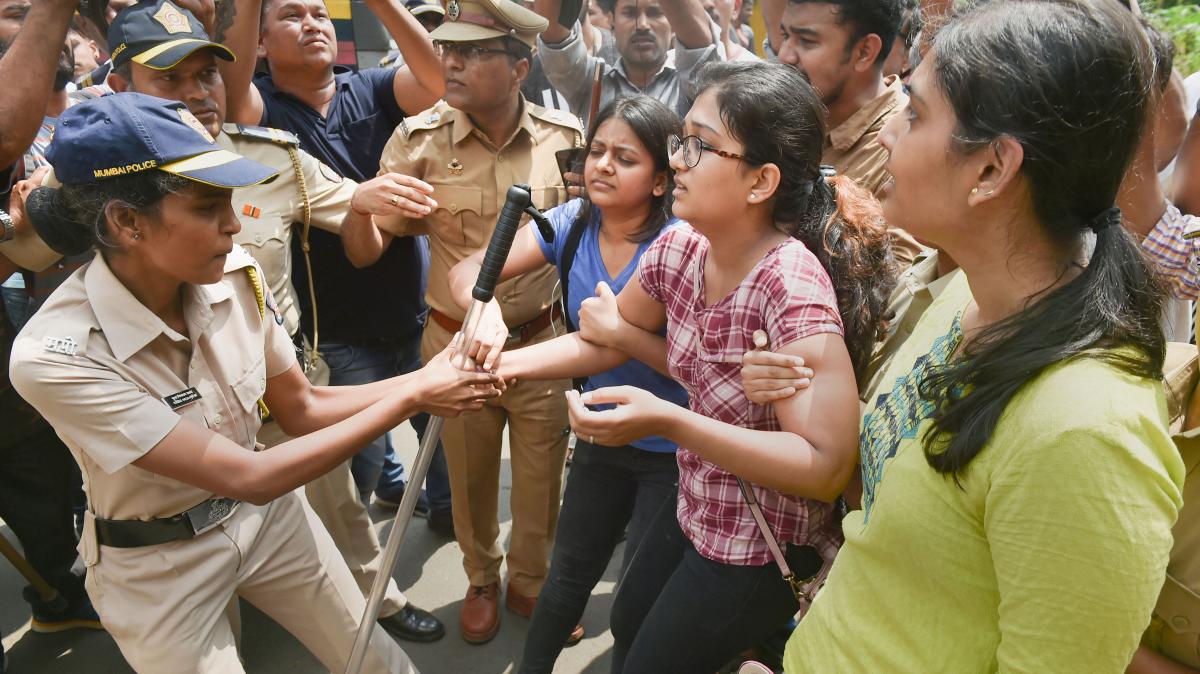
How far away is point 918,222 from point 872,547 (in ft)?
1.73

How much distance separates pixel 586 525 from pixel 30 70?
222 cm

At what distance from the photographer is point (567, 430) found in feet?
10.4

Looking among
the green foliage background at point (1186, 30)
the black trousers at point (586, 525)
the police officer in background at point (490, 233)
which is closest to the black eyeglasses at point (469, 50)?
the police officer in background at point (490, 233)

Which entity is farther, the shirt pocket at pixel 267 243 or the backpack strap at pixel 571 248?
the shirt pocket at pixel 267 243

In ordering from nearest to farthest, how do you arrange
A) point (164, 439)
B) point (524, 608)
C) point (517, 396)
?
point (164, 439) → point (517, 396) → point (524, 608)

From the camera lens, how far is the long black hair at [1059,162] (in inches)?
41.9

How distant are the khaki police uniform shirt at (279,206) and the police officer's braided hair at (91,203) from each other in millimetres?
866

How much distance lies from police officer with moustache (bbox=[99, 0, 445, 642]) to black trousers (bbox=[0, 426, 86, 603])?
865 mm

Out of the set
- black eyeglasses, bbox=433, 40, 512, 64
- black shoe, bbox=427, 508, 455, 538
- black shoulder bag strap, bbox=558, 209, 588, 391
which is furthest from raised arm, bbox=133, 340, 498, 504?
black shoe, bbox=427, 508, 455, 538

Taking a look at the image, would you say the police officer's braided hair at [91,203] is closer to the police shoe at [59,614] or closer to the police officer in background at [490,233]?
the police officer in background at [490,233]

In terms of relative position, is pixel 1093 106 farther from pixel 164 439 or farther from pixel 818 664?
→ pixel 164 439

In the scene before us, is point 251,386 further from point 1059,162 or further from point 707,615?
point 1059,162

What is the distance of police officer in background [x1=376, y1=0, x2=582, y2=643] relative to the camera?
3145 millimetres

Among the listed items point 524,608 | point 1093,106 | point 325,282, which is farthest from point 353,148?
point 1093,106
